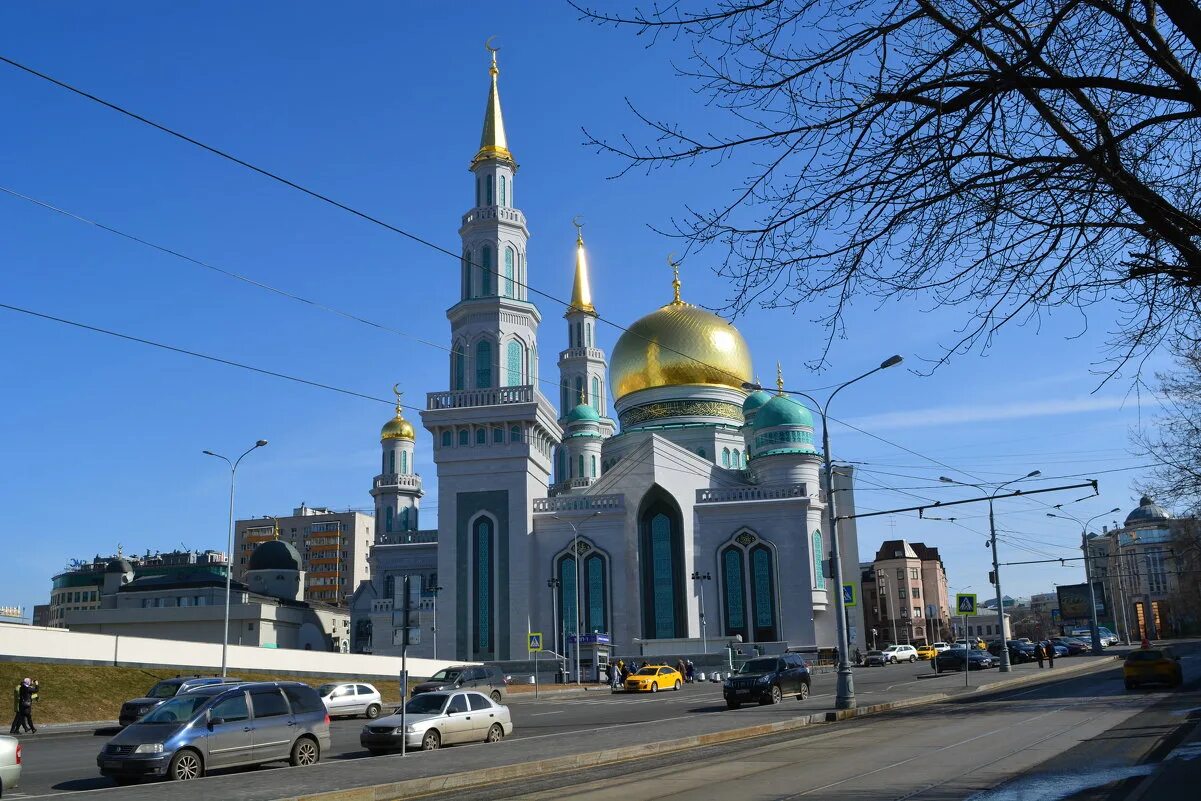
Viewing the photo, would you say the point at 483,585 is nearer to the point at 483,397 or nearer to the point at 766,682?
the point at 483,397

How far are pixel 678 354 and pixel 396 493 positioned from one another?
71.4 feet

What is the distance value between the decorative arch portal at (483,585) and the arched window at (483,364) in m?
7.32

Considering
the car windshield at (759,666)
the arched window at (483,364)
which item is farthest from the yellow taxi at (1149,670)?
Answer: the arched window at (483,364)

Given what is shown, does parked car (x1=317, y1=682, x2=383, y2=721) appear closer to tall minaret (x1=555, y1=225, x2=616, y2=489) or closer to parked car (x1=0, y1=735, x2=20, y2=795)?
parked car (x1=0, y1=735, x2=20, y2=795)

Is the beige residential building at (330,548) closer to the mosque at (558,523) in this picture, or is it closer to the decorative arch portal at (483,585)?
the mosque at (558,523)

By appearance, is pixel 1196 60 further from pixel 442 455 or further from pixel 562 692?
pixel 442 455

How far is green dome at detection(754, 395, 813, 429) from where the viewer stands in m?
62.8

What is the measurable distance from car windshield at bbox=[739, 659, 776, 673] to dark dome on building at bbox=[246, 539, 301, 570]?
65.6 m

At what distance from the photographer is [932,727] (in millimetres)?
19859

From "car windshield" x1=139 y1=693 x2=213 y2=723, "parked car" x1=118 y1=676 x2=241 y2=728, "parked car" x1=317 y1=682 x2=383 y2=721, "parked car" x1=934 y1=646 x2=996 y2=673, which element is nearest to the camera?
"car windshield" x1=139 y1=693 x2=213 y2=723

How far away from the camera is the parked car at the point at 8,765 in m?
13.7

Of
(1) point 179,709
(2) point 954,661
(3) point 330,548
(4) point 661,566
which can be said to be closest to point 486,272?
(4) point 661,566

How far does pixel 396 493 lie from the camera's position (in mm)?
72188

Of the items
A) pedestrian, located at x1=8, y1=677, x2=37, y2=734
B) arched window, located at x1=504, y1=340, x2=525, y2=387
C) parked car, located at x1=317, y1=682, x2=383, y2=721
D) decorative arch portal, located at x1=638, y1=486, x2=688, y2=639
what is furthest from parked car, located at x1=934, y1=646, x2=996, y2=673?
pedestrian, located at x1=8, y1=677, x2=37, y2=734
